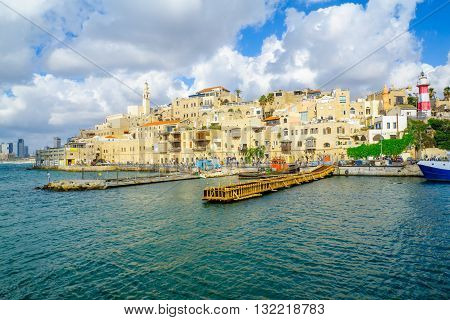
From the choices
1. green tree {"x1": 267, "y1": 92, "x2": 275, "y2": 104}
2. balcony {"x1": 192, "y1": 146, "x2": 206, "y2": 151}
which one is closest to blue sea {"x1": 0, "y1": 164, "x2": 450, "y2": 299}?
balcony {"x1": 192, "y1": 146, "x2": 206, "y2": 151}

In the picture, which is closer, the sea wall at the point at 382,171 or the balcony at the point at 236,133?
the sea wall at the point at 382,171

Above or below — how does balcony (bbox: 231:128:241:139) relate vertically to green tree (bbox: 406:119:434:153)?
above

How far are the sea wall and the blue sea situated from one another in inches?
1041

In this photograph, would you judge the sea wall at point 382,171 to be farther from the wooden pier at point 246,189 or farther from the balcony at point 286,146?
the balcony at point 286,146

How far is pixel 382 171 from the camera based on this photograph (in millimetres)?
56188

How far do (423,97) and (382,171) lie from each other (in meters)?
28.3

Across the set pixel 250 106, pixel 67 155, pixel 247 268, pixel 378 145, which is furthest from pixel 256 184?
pixel 67 155

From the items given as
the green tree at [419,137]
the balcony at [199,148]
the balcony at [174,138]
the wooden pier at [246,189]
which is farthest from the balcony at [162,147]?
the green tree at [419,137]

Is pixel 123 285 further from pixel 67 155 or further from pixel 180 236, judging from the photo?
pixel 67 155

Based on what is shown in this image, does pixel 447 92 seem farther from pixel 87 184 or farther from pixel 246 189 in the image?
pixel 87 184

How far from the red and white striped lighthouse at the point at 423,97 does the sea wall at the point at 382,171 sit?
2253 cm

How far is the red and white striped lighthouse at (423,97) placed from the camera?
A: 2714 inches

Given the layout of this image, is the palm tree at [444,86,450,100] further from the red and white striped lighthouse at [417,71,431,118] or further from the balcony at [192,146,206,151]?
the balcony at [192,146,206,151]

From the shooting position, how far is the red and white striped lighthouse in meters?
68.9
